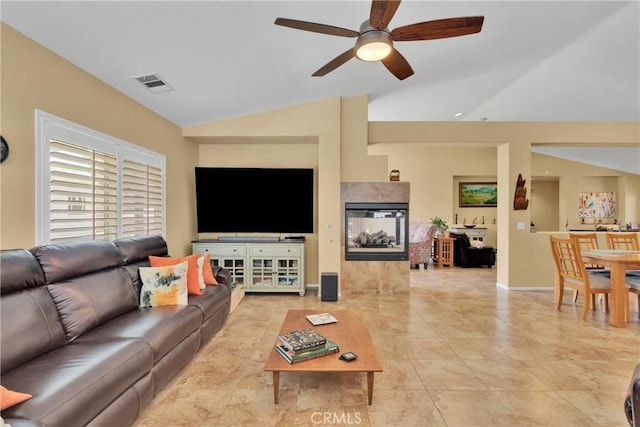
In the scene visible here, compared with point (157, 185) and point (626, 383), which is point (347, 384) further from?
point (157, 185)

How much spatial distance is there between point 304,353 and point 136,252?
2045 mm

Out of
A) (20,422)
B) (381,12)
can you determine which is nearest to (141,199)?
(20,422)

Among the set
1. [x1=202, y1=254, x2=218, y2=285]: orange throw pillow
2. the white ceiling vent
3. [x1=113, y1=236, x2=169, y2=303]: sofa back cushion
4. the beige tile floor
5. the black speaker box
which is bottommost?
the beige tile floor

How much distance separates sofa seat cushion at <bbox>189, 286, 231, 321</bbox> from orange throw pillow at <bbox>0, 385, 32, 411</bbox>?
4.85 feet

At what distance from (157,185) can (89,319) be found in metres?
2.19

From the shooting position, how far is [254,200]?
4.88 metres

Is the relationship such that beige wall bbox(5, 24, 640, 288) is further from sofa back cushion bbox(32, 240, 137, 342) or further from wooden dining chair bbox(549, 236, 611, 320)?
sofa back cushion bbox(32, 240, 137, 342)

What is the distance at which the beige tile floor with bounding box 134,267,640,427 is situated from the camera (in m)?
1.97

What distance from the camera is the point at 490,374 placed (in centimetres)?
249

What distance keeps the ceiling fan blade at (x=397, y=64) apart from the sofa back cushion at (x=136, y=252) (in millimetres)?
2888

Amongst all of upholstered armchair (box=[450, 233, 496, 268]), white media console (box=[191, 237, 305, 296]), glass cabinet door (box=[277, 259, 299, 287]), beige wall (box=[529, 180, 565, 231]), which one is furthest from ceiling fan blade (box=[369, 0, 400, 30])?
beige wall (box=[529, 180, 565, 231])

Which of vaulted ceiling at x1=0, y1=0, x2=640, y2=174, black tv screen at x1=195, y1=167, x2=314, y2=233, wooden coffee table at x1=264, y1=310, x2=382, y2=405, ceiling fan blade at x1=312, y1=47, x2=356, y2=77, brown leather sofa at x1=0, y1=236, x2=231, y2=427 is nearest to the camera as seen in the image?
brown leather sofa at x1=0, y1=236, x2=231, y2=427

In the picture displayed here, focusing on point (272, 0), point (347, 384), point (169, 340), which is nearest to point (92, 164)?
point (169, 340)

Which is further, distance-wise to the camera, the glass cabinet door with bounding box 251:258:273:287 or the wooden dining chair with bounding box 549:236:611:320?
the glass cabinet door with bounding box 251:258:273:287
